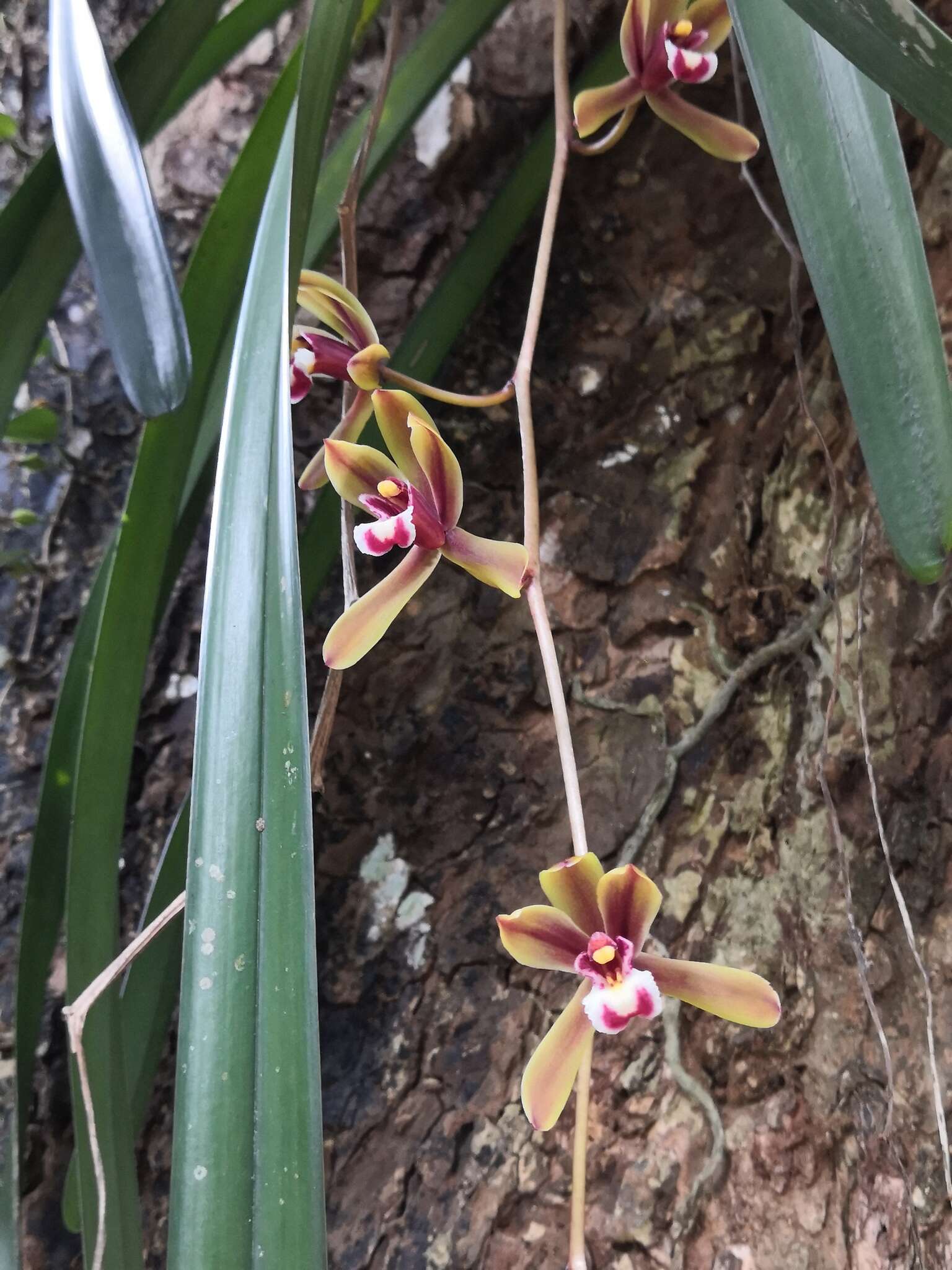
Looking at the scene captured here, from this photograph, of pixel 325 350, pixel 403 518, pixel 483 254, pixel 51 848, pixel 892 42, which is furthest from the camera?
pixel 483 254

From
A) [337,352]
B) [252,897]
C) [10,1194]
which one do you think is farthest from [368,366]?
[10,1194]

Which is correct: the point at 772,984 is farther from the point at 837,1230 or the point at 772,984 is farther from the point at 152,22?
the point at 152,22

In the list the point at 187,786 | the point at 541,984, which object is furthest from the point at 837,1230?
the point at 187,786

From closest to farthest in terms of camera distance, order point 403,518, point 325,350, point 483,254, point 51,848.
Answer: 1. point 403,518
2. point 325,350
3. point 51,848
4. point 483,254

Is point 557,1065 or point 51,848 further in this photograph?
point 51,848

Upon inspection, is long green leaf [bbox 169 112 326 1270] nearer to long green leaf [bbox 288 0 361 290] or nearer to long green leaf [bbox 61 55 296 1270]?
long green leaf [bbox 288 0 361 290]

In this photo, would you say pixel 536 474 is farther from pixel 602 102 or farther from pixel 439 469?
pixel 602 102
